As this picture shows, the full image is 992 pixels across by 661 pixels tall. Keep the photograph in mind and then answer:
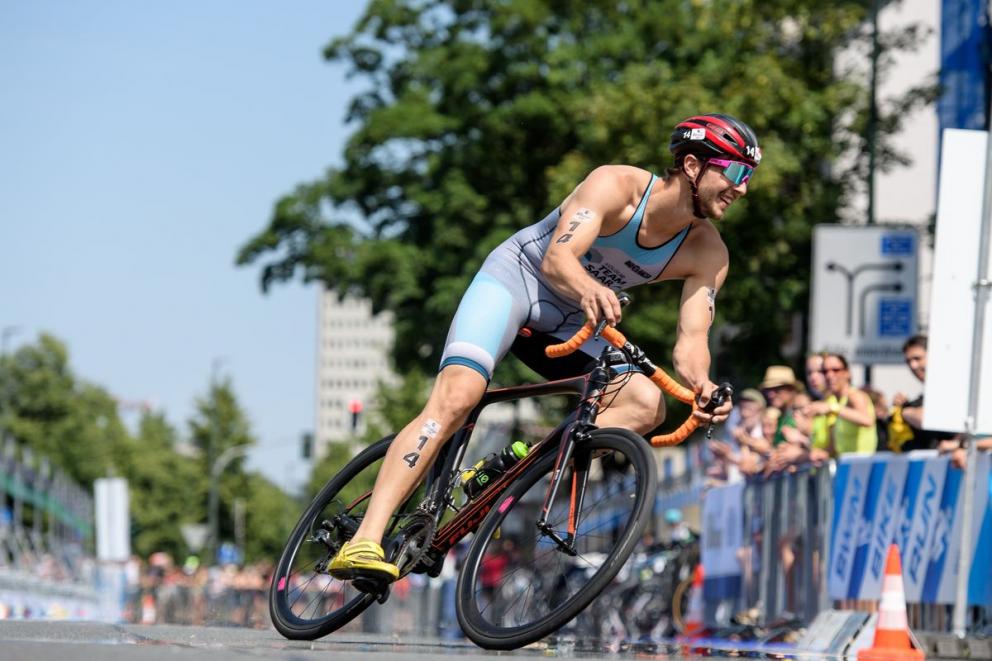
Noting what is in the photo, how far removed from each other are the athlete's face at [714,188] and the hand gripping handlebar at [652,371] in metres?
0.65

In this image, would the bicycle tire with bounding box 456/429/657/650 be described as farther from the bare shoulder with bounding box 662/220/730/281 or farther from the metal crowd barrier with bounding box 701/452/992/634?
the metal crowd barrier with bounding box 701/452/992/634

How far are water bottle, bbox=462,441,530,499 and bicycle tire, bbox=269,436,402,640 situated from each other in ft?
1.58

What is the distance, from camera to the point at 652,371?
22.8ft

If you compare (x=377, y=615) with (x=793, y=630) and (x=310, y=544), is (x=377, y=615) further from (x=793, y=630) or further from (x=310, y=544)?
(x=310, y=544)

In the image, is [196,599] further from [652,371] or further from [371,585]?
[652,371]

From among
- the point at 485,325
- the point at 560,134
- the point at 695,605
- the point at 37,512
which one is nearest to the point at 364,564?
the point at 485,325

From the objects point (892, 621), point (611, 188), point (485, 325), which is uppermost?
point (611, 188)

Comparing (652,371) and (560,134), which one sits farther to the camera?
(560,134)

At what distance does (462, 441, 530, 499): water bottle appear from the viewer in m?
7.41

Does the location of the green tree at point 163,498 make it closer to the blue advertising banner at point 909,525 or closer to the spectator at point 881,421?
the spectator at point 881,421

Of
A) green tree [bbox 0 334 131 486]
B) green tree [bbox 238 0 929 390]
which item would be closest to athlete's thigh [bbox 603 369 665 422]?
green tree [bbox 238 0 929 390]

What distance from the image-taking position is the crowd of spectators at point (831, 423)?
1234 cm

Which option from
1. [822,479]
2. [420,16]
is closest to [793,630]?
[822,479]

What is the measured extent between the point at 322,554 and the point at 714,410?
1.94 meters
